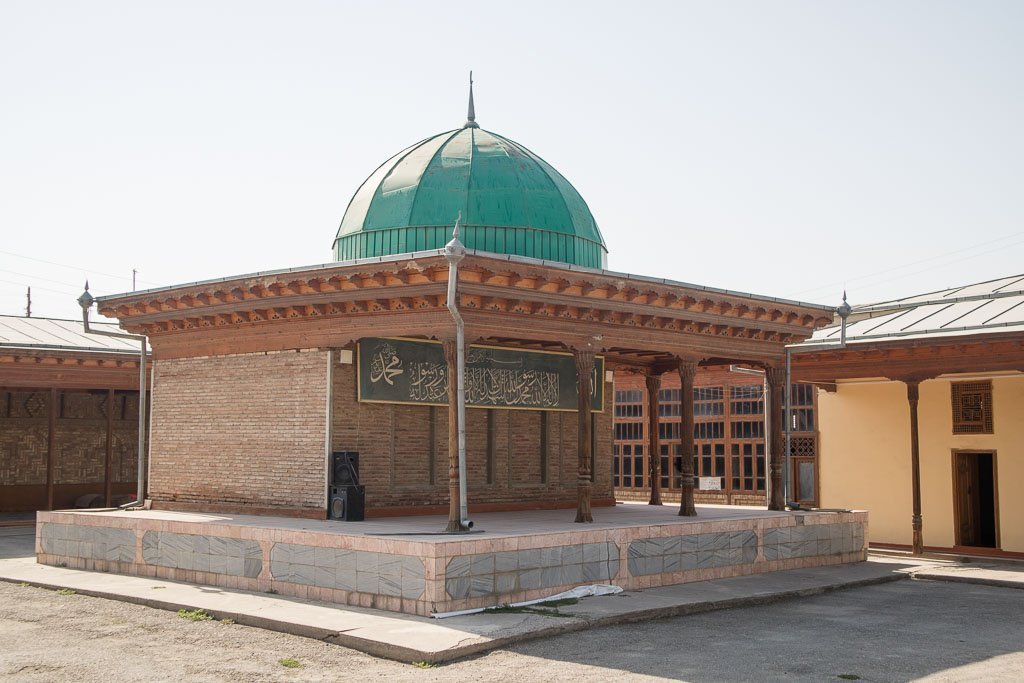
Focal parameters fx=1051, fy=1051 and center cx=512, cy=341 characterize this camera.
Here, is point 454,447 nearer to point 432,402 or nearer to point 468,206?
point 432,402

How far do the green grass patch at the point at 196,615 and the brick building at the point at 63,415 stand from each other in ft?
38.0

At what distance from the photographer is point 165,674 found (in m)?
8.50

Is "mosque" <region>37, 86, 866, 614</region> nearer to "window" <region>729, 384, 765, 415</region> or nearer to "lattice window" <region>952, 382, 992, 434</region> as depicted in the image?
"lattice window" <region>952, 382, 992, 434</region>

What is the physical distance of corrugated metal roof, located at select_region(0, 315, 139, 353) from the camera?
851 inches

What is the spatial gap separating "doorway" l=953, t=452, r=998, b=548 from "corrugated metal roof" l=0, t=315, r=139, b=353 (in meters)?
16.5

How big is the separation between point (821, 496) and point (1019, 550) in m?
3.94

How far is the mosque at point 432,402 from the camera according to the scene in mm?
12391

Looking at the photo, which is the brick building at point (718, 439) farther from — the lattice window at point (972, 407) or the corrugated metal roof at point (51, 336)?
the corrugated metal roof at point (51, 336)

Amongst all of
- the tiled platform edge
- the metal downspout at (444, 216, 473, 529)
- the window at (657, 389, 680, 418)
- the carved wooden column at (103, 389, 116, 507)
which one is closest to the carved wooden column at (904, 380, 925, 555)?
the tiled platform edge

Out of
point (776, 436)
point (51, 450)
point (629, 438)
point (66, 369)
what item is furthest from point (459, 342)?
point (629, 438)

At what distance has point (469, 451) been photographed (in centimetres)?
1648

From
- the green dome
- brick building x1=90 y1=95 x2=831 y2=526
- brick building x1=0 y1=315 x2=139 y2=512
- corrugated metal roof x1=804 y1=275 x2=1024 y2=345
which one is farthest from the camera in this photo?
brick building x1=0 y1=315 x2=139 y2=512

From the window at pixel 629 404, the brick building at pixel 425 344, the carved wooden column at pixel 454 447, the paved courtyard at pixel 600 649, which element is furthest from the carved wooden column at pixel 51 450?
the window at pixel 629 404

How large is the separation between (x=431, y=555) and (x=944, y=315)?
11.9m
